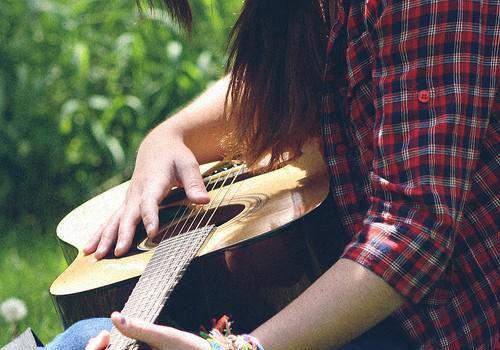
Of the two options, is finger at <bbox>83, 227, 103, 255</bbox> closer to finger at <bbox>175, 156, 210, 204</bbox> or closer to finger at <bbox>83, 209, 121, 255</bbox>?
finger at <bbox>83, 209, 121, 255</bbox>

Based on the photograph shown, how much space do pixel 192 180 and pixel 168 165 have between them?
0.08 meters

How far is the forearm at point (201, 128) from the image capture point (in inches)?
92.3

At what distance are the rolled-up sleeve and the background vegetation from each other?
7.77ft

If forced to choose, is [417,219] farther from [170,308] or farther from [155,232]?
[155,232]

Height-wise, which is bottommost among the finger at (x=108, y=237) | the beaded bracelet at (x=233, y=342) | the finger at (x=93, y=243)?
the finger at (x=93, y=243)

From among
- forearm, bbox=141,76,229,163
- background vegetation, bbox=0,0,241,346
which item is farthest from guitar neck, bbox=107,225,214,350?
background vegetation, bbox=0,0,241,346

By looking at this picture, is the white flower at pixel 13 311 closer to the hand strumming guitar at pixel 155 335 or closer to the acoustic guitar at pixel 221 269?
the acoustic guitar at pixel 221 269

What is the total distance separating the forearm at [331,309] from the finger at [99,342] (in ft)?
0.73

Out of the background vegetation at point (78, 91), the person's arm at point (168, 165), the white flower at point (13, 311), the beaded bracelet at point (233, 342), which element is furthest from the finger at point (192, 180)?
the background vegetation at point (78, 91)

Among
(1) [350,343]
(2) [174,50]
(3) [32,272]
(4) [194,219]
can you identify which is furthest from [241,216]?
(2) [174,50]

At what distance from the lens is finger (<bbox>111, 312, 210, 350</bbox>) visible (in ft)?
4.77

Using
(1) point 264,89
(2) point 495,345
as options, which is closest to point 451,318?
(2) point 495,345

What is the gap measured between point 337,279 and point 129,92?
8.47ft

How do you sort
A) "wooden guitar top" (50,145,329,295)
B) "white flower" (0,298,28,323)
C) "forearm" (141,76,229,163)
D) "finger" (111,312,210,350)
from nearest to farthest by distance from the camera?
"finger" (111,312,210,350) → "wooden guitar top" (50,145,329,295) → "forearm" (141,76,229,163) → "white flower" (0,298,28,323)
